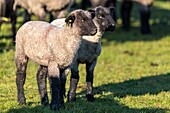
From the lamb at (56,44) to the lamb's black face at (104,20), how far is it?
3.42ft

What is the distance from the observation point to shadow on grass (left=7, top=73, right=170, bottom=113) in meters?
9.14

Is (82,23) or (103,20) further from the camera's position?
(103,20)

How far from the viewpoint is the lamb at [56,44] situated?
8.88 metres

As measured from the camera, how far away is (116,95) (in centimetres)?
1078

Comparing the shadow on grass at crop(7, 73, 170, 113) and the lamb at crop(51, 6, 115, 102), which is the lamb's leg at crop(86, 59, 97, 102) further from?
the shadow on grass at crop(7, 73, 170, 113)

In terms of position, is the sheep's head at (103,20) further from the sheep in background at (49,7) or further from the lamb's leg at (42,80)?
the sheep in background at (49,7)

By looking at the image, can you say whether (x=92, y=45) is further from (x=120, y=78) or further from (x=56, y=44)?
(x=120, y=78)

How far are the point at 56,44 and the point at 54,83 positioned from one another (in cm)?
68

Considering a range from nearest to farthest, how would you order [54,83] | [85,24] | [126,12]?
[85,24]
[54,83]
[126,12]

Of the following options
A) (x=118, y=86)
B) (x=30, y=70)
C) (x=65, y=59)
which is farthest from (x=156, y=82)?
(x=65, y=59)

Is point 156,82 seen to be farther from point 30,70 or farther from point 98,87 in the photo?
point 30,70

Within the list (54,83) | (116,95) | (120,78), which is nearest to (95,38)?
(116,95)

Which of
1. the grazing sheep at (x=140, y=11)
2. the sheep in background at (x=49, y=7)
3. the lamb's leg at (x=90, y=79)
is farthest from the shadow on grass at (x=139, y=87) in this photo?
the grazing sheep at (x=140, y=11)

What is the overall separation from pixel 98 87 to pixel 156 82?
1696 millimetres
